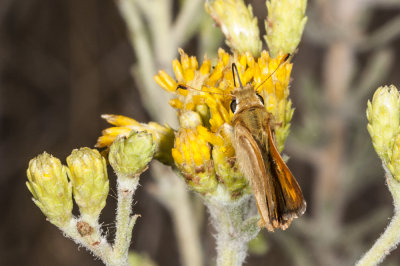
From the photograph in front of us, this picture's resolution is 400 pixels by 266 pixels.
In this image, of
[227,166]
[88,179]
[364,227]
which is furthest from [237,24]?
[364,227]

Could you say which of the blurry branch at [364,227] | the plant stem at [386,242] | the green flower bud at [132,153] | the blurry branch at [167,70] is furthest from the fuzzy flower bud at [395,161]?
the blurry branch at [364,227]

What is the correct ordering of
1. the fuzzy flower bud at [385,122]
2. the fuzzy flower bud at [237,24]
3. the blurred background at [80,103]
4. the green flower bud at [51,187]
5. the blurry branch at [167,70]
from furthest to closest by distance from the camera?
the blurred background at [80,103], the blurry branch at [167,70], the fuzzy flower bud at [237,24], the fuzzy flower bud at [385,122], the green flower bud at [51,187]

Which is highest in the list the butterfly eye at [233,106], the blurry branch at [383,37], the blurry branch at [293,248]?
the butterfly eye at [233,106]

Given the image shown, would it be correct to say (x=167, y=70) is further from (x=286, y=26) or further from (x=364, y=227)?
(x=364, y=227)

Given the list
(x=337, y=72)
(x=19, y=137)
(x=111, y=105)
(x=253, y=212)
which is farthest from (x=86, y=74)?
(x=253, y=212)

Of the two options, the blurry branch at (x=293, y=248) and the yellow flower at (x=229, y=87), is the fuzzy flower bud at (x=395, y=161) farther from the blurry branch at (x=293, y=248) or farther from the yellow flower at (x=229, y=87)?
the blurry branch at (x=293, y=248)

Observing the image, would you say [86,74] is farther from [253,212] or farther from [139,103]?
[253,212]
